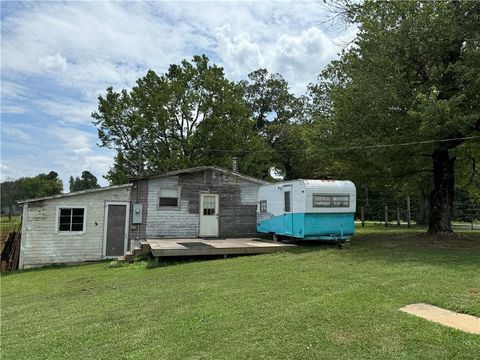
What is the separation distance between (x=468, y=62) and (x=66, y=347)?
12871mm

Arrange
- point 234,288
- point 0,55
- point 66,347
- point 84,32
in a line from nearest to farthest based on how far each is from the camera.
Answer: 1. point 66,347
2. point 234,288
3. point 0,55
4. point 84,32

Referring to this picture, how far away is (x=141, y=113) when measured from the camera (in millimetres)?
30453

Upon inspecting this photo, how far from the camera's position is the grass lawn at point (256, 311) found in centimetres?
414

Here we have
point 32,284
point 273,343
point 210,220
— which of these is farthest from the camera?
point 210,220

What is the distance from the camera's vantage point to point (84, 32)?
12766mm

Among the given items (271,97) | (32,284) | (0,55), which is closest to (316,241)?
(32,284)

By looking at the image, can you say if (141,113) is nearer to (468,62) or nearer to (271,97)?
(271,97)

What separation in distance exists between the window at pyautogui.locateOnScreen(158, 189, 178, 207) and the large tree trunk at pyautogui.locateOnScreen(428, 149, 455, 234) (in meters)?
9.95

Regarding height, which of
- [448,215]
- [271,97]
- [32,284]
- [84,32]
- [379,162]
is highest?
[271,97]

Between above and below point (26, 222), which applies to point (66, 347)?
below

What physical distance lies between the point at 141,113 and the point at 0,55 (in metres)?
18.9

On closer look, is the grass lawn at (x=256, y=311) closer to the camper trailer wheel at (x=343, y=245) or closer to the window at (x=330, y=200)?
the camper trailer wheel at (x=343, y=245)

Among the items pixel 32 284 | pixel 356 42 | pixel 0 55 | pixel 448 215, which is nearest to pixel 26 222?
pixel 32 284

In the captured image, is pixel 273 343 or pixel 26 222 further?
pixel 26 222
